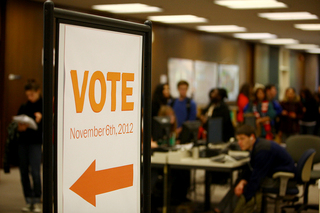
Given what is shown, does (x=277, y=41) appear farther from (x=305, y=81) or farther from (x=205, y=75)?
(x=305, y=81)

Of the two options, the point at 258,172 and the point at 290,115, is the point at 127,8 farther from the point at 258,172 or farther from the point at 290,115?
the point at 258,172

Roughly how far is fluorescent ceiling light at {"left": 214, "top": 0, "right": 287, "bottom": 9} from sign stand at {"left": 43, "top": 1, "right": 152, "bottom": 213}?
5977 mm

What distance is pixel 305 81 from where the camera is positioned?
19.6 meters

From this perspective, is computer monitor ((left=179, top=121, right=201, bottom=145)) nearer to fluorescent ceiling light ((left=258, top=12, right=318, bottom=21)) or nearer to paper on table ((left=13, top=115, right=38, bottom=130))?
paper on table ((left=13, top=115, right=38, bottom=130))

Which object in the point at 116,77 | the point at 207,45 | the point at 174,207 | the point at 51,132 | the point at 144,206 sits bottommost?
the point at 174,207

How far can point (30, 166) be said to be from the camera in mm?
5074

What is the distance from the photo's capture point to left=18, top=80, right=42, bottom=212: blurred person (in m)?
4.99

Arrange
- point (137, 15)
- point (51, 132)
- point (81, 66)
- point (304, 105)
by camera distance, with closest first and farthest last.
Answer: point (51, 132), point (81, 66), point (137, 15), point (304, 105)

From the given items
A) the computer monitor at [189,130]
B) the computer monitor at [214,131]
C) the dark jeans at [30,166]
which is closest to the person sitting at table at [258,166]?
the computer monitor at [214,131]

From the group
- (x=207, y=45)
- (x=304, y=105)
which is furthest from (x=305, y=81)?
(x=304, y=105)

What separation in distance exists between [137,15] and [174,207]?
16.1ft

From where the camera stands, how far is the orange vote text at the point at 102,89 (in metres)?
1.45

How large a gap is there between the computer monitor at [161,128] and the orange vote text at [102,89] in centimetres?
363

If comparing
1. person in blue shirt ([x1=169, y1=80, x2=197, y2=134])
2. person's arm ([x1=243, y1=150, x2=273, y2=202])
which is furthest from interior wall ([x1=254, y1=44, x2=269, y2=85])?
person's arm ([x1=243, y1=150, x2=273, y2=202])
